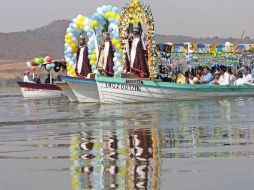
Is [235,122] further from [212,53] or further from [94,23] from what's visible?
[212,53]

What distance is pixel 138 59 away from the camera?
34188mm

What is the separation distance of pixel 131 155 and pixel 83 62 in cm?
2703

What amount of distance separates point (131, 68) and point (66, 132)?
1629cm

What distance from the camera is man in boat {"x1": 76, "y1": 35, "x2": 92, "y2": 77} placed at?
39.0 m

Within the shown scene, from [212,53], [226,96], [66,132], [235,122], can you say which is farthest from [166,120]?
[212,53]

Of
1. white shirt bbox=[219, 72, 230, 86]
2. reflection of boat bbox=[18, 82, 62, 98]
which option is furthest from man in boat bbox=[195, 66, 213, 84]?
reflection of boat bbox=[18, 82, 62, 98]

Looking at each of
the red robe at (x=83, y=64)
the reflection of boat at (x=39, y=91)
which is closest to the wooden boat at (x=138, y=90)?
the red robe at (x=83, y=64)

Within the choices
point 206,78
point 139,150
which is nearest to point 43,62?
point 206,78

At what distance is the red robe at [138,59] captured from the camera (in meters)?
34.1

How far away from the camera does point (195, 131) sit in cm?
1720

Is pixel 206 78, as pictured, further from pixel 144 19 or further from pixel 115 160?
pixel 115 160

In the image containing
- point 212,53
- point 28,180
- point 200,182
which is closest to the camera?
point 200,182

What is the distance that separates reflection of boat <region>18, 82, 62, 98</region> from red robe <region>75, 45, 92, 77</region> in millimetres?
8821

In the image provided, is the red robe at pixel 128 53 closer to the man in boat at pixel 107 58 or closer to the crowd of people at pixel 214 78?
the man in boat at pixel 107 58
